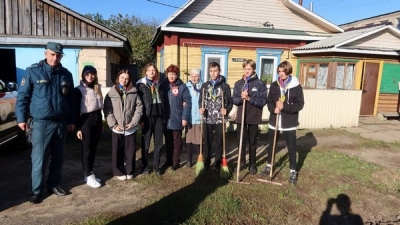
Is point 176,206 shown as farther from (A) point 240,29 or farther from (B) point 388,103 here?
(B) point 388,103

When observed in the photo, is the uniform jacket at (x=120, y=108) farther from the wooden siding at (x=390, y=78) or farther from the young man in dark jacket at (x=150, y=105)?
the wooden siding at (x=390, y=78)

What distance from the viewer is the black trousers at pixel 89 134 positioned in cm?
413

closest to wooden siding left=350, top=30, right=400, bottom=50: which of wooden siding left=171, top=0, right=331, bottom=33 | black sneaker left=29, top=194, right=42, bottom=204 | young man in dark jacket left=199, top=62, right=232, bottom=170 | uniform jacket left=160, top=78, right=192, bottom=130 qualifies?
wooden siding left=171, top=0, right=331, bottom=33

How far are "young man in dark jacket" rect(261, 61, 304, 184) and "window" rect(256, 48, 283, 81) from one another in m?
8.07

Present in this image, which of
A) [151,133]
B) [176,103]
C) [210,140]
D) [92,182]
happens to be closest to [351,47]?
[210,140]

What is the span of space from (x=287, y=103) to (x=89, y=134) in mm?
2900

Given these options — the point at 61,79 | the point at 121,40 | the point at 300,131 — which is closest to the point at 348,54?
the point at 300,131

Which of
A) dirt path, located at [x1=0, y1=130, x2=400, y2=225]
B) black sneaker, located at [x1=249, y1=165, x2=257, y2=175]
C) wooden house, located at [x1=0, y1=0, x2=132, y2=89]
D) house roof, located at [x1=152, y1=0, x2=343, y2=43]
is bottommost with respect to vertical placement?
dirt path, located at [x1=0, y1=130, x2=400, y2=225]

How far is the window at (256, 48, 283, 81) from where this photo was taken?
12445 millimetres

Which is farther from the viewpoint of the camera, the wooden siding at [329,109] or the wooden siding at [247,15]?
the wooden siding at [247,15]

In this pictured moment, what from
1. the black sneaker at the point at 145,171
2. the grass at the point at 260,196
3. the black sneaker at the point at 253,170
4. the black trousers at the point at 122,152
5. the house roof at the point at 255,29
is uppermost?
the house roof at the point at 255,29

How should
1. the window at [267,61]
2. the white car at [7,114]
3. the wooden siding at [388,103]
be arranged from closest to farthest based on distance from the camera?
the white car at [7,114] → the wooden siding at [388,103] → the window at [267,61]

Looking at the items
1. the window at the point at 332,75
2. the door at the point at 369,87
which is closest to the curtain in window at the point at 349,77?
the window at the point at 332,75

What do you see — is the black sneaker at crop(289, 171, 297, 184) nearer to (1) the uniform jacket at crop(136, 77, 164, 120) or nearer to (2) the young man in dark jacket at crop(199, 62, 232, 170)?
(2) the young man in dark jacket at crop(199, 62, 232, 170)
